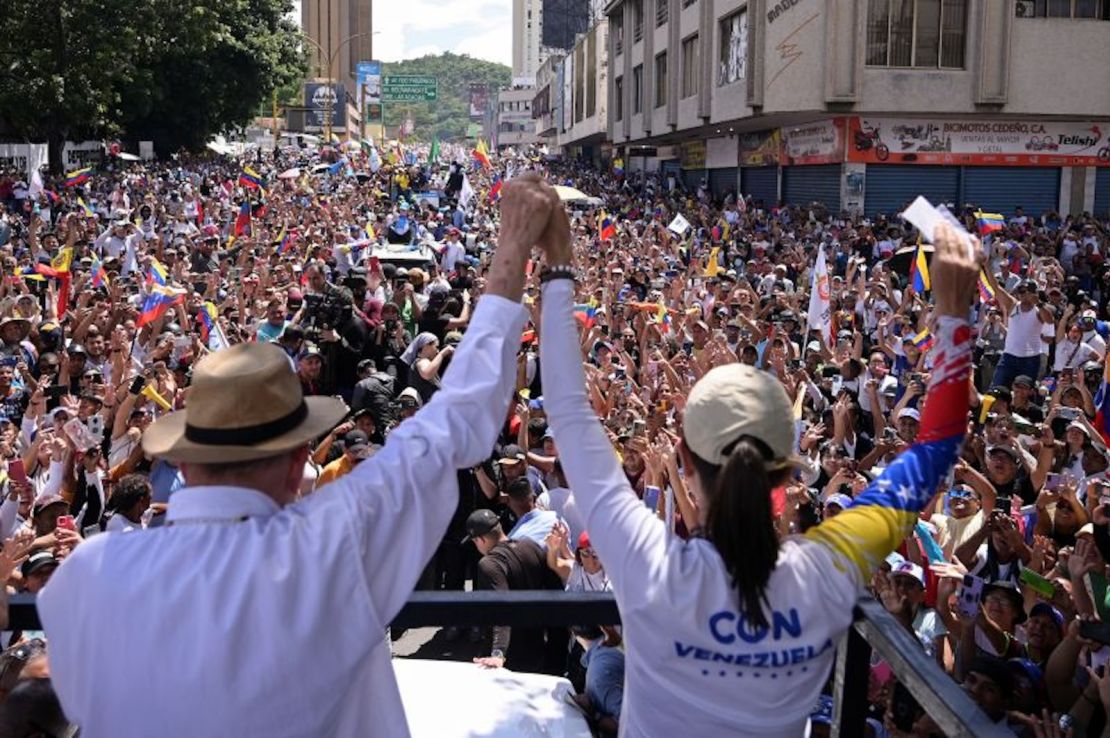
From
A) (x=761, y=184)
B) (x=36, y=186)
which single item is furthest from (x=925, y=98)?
(x=36, y=186)

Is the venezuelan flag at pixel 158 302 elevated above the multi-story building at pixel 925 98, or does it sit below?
below

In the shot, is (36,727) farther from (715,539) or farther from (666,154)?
(666,154)

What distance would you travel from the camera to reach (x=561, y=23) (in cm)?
11950

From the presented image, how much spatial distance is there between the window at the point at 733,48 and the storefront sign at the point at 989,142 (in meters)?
4.55

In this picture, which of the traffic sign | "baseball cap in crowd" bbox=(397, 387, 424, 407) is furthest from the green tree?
the traffic sign

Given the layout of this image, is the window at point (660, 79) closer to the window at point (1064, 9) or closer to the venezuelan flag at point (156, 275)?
the window at point (1064, 9)

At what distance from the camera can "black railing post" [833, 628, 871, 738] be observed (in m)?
2.33

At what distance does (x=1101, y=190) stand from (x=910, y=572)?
88.2 ft

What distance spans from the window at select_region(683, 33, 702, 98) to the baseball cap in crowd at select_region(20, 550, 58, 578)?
34.1 meters

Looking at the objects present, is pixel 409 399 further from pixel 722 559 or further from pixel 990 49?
pixel 990 49

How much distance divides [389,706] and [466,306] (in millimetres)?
9747

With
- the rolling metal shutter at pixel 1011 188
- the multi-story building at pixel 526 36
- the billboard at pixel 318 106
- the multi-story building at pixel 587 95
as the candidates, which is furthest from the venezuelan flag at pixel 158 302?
the multi-story building at pixel 526 36

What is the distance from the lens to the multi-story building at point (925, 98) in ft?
86.2

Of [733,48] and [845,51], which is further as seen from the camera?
[733,48]
